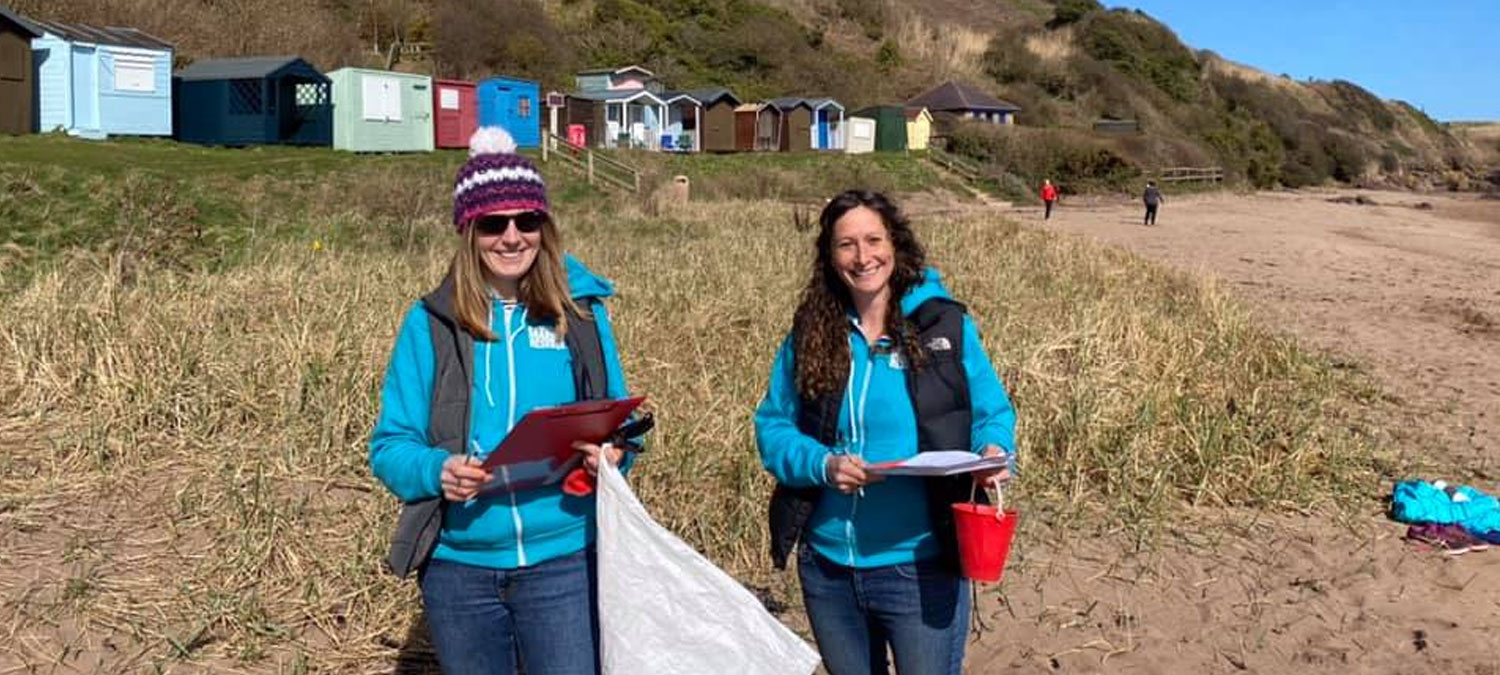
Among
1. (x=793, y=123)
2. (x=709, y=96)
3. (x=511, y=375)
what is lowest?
(x=511, y=375)

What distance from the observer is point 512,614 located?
255 centimetres

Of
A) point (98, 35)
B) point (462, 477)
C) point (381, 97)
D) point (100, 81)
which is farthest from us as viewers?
point (381, 97)

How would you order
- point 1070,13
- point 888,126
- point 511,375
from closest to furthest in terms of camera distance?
1. point 511,375
2. point 888,126
3. point 1070,13

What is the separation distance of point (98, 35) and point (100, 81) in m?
1.08

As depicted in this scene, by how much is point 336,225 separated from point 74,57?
1223 cm

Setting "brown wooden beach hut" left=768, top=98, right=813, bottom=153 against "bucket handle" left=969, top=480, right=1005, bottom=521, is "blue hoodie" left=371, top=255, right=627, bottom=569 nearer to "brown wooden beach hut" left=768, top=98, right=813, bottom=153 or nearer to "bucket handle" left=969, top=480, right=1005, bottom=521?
"bucket handle" left=969, top=480, right=1005, bottom=521

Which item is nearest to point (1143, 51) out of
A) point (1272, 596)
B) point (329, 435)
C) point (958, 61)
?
point (958, 61)

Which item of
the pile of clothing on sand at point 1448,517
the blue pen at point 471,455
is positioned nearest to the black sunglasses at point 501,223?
the blue pen at point 471,455

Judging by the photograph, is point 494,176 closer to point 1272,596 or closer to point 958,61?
point 1272,596

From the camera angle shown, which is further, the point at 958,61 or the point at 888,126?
the point at 958,61

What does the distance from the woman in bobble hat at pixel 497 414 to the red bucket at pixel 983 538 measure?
745 mm

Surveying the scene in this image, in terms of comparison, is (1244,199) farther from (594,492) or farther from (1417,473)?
(594,492)

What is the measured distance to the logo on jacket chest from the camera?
2.54m

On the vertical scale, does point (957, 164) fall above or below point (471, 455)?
above
